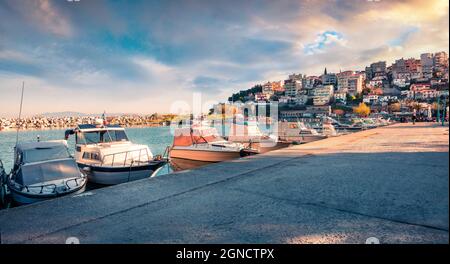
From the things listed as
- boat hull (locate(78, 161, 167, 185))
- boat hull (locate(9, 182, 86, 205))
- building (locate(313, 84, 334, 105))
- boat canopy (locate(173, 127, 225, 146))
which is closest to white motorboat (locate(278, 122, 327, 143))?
boat canopy (locate(173, 127, 225, 146))

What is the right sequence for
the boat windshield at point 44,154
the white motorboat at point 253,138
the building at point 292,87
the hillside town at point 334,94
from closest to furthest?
the boat windshield at point 44,154, the white motorboat at point 253,138, the hillside town at point 334,94, the building at point 292,87

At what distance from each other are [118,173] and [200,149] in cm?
480

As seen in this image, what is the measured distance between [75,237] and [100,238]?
0.79ft

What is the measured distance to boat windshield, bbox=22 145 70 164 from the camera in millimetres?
10008

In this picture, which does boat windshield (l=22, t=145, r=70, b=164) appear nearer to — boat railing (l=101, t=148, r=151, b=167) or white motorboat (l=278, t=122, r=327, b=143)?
boat railing (l=101, t=148, r=151, b=167)

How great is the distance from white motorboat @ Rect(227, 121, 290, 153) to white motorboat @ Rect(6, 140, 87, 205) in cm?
1150

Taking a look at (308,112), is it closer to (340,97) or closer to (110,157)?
(340,97)

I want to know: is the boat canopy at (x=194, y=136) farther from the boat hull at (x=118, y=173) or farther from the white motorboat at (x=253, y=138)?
the boat hull at (x=118, y=173)

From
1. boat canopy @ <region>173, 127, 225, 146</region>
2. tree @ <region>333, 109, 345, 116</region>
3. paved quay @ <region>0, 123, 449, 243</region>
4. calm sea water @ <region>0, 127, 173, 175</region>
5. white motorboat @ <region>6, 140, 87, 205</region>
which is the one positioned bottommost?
calm sea water @ <region>0, 127, 173, 175</region>

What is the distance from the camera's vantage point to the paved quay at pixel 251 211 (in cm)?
230

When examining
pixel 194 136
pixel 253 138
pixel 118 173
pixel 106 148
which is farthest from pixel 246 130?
pixel 118 173

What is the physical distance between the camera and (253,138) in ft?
65.7

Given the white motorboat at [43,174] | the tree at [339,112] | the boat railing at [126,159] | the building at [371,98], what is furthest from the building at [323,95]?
the white motorboat at [43,174]
